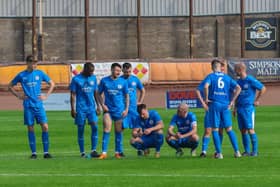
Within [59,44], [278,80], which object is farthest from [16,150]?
[59,44]

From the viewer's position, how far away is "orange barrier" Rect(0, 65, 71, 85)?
50.2m

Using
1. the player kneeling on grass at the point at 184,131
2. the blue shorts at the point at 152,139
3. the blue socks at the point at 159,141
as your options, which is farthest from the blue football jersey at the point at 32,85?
the player kneeling on grass at the point at 184,131

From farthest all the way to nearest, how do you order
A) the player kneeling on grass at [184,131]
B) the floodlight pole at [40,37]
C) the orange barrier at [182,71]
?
the floodlight pole at [40,37], the orange barrier at [182,71], the player kneeling on grass at [184,131]

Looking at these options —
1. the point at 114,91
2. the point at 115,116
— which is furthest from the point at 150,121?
the point at 114,91

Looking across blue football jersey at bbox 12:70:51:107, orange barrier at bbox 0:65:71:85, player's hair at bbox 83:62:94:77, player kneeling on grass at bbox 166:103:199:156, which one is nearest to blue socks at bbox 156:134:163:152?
player kneeling on grass at bbox 166:103:199:156

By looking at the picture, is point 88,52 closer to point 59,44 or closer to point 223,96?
point 59,44

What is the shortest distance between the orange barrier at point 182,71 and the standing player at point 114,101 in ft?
110

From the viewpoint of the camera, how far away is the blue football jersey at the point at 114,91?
1927 cm

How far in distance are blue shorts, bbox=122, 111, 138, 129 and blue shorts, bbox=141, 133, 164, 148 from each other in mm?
656

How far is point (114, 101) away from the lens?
19344mm

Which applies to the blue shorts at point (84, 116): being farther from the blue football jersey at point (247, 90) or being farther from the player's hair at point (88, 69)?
the blue football jersey at point (247, 90)

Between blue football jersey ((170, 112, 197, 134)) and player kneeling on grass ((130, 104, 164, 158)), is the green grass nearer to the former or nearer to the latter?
player kneeling on grass ((130, 104, 164, 158))

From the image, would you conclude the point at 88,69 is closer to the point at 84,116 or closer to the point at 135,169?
the point at 84,116

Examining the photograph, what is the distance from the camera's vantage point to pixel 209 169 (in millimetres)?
16328
